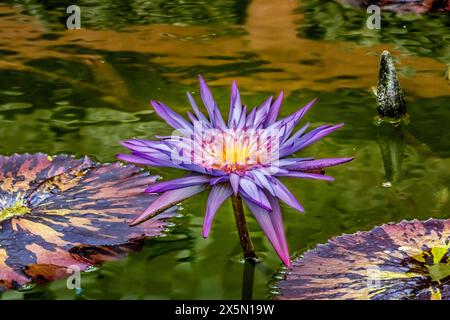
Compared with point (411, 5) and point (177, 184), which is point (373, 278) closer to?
point (177, 184)

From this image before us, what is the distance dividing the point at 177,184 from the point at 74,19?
92.2 inches

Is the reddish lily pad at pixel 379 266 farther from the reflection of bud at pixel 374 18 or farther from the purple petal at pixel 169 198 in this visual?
the reflection of bud at pixel 374 18

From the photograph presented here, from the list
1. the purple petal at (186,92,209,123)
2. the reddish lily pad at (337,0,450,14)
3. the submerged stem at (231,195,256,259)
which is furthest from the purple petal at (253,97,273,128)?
the reddish lily pad at (337,0,450,14)

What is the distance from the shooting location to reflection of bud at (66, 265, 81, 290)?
58.2 inches

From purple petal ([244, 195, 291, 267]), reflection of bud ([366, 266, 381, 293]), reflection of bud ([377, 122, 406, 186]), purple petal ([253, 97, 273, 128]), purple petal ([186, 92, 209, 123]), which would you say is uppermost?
purple petal ([186, 92, 209, 123])

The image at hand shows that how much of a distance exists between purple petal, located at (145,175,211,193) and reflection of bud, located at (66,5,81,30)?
2.20m

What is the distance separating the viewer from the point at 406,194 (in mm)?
1824

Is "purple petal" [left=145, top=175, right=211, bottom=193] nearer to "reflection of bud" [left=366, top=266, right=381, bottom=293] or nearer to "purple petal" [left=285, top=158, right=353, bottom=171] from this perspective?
"purple petal" [left=285, top=158, right=353, bottom=171]

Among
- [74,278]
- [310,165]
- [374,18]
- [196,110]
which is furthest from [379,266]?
[374,18]

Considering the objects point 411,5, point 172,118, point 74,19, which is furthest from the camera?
point 411,5

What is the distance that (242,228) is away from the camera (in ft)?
4.78
